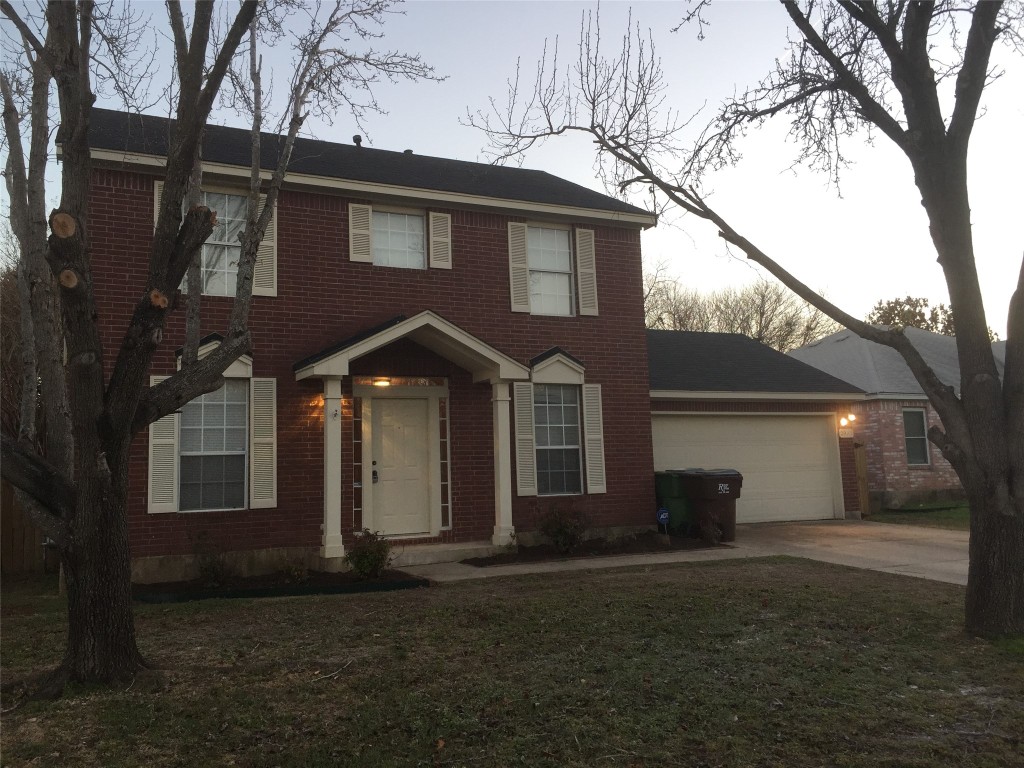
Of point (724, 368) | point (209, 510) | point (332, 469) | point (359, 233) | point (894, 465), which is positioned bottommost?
point (209, 510)

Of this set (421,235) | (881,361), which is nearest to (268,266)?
(421,235)

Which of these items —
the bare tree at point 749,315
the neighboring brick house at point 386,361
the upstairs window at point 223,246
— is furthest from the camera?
the bare tree at point 749,315

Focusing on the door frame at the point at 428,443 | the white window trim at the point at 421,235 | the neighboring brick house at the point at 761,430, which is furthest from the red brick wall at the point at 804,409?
the white window trim at the point at 421,235

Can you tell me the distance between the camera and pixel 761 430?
14938mm

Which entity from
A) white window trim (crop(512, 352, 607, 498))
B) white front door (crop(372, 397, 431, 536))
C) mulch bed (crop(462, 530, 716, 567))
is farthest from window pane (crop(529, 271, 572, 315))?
mulch bed (crop(462, 530, 716, 567))

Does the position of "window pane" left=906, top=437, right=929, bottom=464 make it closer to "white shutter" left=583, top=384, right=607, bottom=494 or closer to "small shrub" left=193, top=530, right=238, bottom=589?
"white shutter" left=583, top=384, right=607, bottom=494

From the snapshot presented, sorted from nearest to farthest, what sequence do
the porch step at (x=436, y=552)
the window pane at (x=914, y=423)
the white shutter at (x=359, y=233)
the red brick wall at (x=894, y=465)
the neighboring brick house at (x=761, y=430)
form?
the porch step at (x=436, y=552), the white shutter at (x=359, y=233), the neighboring brick house at (x=761, y=430), the red brick wall at (x=894, y=465), the window pane at (x=914, y=423)

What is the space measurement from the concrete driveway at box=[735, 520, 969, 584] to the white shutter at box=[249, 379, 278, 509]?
6.70 metres

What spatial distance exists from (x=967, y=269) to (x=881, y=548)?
19.5 feet

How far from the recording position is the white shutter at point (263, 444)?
32.9 ft

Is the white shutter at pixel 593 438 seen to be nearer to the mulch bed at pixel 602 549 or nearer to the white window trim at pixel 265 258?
the mulch bed at pixel 602 549

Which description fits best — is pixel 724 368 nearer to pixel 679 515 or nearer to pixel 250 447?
pixel 679 515

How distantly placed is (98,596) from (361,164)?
8.70m

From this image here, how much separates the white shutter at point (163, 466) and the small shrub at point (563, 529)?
4.91 meters
